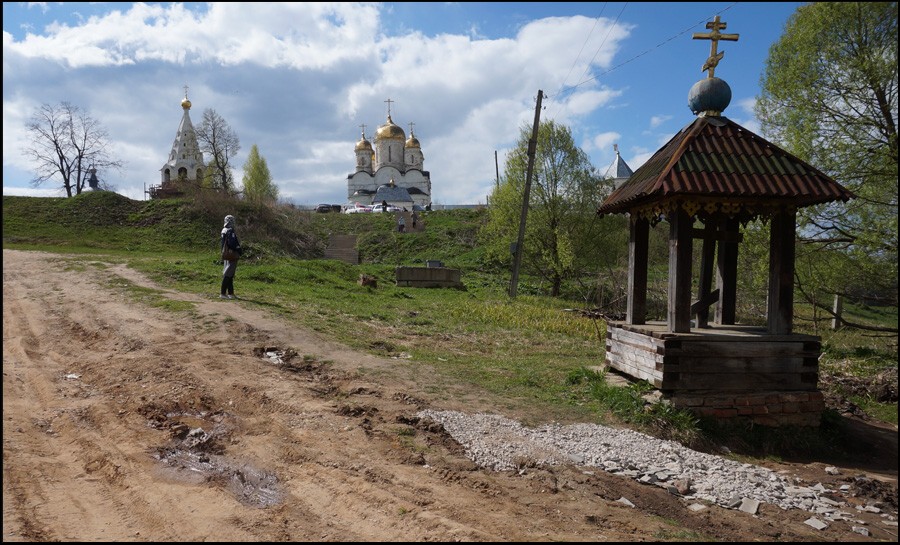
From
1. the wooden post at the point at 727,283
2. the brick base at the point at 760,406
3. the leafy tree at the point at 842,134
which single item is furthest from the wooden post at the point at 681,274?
the leafy tree at the point at 842,134

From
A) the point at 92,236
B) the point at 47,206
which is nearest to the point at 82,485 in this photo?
the point at 92,236

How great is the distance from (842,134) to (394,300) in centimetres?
1242

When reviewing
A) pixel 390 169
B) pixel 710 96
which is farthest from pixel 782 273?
pixel 390 169

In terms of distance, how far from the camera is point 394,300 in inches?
727

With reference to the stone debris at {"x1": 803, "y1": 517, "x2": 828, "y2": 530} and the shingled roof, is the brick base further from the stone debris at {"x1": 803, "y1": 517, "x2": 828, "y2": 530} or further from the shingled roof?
the shingled roof

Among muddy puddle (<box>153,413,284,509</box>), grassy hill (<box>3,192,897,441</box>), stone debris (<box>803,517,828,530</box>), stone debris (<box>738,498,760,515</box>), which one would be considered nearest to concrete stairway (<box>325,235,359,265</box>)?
grassy hill (<box>3,192,897,441</box>)

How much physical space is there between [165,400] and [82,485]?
2133mm

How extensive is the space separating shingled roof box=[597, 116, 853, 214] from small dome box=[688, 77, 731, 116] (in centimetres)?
12

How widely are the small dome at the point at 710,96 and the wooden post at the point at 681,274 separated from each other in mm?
1635

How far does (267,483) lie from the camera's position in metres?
5.15

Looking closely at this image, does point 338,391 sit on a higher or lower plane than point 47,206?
lower

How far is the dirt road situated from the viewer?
443 centimetres

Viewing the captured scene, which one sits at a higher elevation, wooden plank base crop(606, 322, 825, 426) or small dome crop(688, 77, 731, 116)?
small dome crop(688, 77, 731, 116)

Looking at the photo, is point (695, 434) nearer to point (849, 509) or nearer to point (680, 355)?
point (680, 355)
